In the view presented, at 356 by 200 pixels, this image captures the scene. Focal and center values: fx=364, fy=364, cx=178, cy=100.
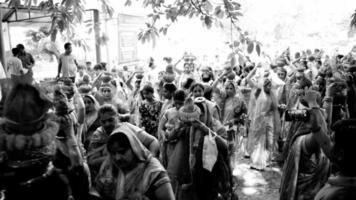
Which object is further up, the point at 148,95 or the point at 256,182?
the point at 148,95

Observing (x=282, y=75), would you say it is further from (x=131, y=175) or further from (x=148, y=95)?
(x=131, y=175)

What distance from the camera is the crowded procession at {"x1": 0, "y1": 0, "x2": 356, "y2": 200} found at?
205 centimetres

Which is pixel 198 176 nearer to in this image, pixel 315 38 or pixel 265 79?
pixel 265 79

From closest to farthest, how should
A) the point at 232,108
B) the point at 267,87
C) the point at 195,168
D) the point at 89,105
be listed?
1. the point at 195,168
2. the point at 89,105
3. the point at 232,108
4. the point at 267,87

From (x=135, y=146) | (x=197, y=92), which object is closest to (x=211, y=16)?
(x=197, y=92)

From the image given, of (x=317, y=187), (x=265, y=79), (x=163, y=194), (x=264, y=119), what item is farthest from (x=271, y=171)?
(x=163, y=194)

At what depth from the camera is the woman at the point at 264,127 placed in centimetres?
805

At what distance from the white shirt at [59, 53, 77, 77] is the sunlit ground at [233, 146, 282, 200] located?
4.86 metres

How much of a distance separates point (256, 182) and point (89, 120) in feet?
12.1

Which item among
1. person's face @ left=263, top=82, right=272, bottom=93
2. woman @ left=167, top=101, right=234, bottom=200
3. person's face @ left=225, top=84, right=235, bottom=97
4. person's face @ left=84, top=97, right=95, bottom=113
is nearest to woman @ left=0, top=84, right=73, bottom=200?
woman @ left=167, top=101, right=234, bottom=200

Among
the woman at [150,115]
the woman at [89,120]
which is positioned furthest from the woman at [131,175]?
the woman at [150,115]

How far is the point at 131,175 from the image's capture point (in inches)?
105

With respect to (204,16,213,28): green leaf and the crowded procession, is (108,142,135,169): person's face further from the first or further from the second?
(204,16,213,28): green leaf

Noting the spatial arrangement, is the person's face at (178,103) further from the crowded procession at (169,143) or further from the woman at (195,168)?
the woman at (195,168)
